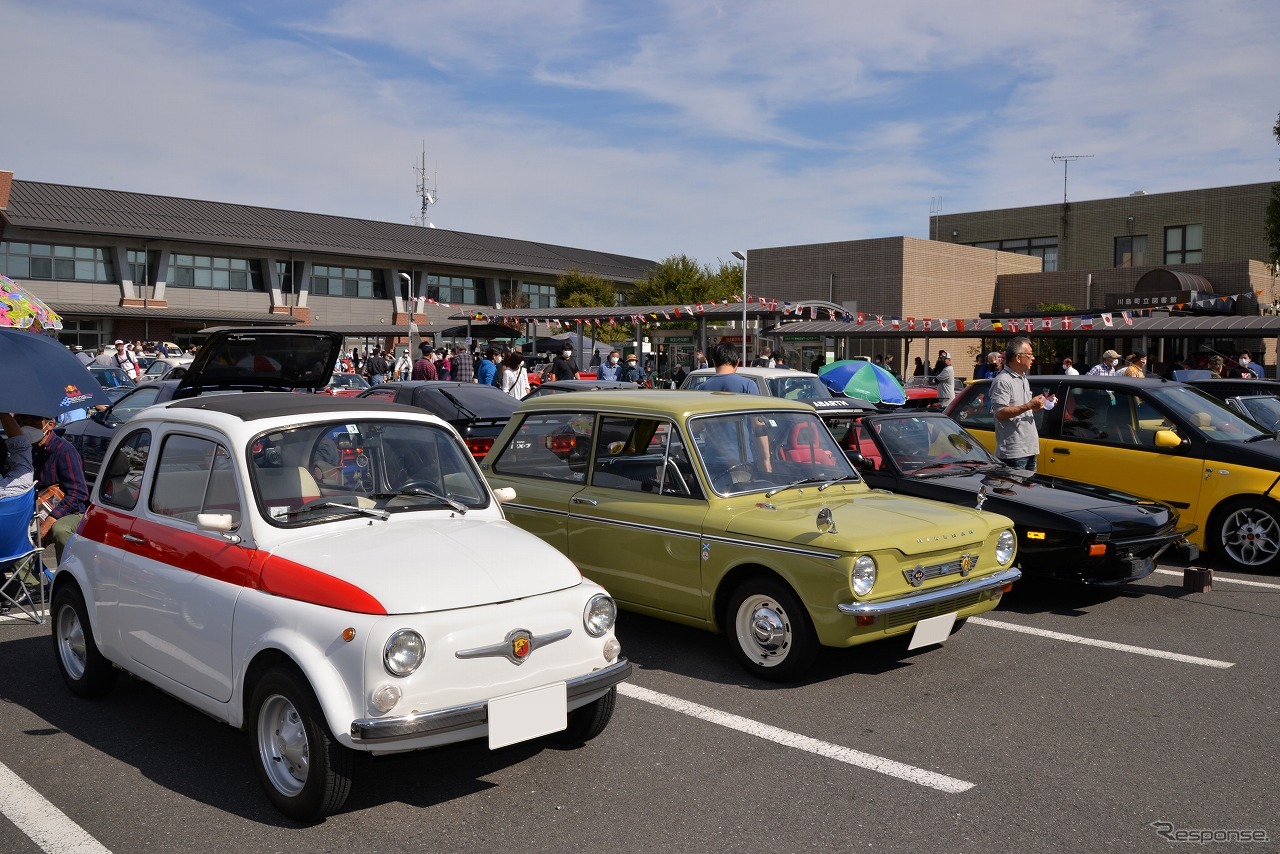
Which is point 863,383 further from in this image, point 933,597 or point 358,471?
point 358,471

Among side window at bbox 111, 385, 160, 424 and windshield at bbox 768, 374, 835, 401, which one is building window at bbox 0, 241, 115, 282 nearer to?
side window at bbox 111, 385, 160, 424

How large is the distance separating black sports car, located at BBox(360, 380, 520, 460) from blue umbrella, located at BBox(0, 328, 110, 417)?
13.2 ft

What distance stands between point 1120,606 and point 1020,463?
171 cm

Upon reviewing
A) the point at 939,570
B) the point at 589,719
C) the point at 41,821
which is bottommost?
the point at 41,821

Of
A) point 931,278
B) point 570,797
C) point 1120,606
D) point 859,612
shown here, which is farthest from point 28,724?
point 931,278

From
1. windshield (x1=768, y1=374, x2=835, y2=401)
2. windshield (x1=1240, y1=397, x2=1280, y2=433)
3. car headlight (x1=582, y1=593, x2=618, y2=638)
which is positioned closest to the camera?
car headlight (x1=582, y1=593, x2=618, y2=638)

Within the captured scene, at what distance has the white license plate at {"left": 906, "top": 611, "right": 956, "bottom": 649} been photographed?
5812 millimetres

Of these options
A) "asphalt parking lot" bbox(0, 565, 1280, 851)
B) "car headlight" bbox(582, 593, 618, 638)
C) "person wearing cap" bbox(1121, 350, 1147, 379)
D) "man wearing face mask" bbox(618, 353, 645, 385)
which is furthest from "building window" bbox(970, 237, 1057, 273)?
"car headlight" bbox(582, 593, 618, 638)

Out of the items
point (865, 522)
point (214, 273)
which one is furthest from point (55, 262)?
point (865, 522)

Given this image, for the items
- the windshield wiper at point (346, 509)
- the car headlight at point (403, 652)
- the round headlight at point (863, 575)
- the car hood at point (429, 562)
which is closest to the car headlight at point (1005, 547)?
the round headlight at point (863, 575)

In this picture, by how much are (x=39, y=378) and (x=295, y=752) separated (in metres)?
4.80

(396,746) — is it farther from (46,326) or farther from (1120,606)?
(46,326)

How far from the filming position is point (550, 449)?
7.20m

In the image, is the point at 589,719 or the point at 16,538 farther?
the point at 16,538
